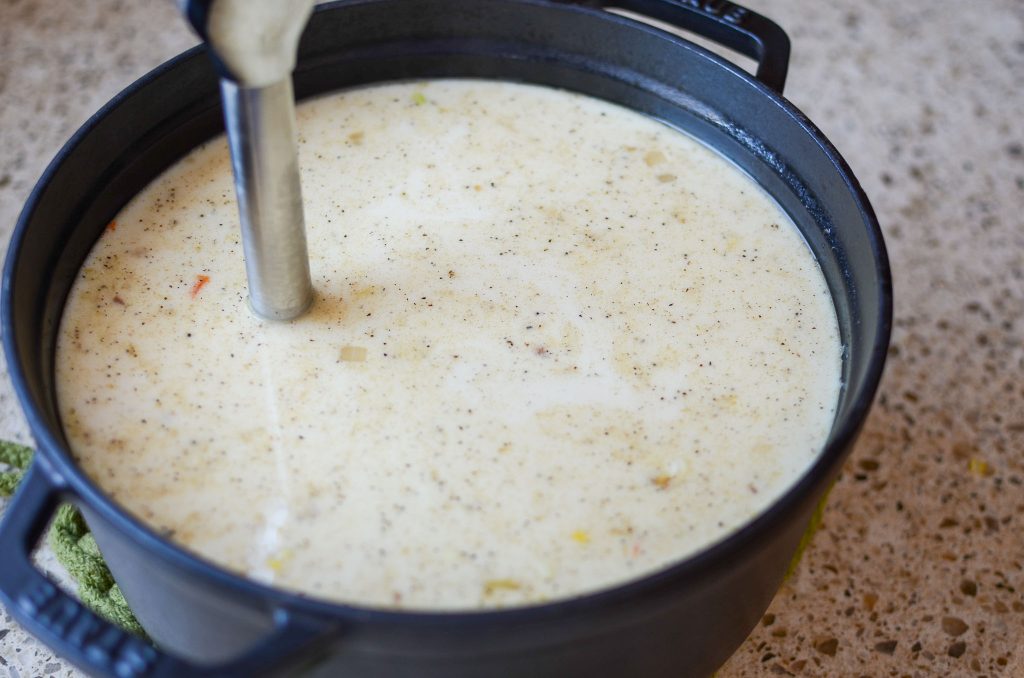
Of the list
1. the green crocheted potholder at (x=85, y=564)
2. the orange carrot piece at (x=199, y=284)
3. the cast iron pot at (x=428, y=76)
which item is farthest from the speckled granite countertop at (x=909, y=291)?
the orange carrot piece at (x=199, y=284)

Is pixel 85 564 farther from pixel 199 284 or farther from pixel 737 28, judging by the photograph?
pixel 737 28

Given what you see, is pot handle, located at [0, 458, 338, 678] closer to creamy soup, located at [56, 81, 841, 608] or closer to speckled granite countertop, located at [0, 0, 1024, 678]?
creamy soup, located at [56, 81, 841, 608]

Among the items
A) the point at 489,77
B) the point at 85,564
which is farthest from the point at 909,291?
the point at 85,564

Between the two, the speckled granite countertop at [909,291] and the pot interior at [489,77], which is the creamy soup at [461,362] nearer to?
the pot interior at [489,77]

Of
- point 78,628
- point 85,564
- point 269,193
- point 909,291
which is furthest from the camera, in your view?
point 909,291

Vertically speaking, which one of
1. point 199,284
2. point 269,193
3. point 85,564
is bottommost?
point 85,564
